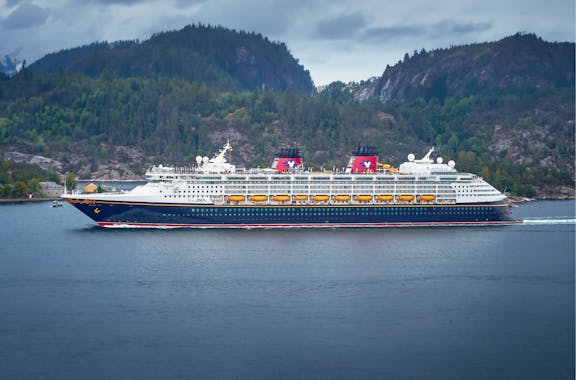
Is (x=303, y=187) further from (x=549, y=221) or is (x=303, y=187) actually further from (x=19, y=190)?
(x=19, y=190)

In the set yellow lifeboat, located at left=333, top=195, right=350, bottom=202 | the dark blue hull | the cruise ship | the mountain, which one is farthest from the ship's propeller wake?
the mountain

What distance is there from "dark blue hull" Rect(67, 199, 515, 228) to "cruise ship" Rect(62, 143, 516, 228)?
0.07m

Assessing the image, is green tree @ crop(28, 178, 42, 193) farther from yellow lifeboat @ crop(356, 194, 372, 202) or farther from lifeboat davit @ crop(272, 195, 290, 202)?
yellow lifeboat @ crop(356, 194, 372, 202)

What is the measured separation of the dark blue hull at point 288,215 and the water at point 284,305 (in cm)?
202

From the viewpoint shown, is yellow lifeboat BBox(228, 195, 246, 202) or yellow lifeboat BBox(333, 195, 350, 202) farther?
yellow lifeboat BBox(333, 195, 350, 202)

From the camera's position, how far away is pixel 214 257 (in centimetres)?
5075

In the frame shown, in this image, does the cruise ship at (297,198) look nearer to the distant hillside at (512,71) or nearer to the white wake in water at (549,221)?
the white wake in water at (549,221)

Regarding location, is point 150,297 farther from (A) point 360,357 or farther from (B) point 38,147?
(B) point 38,147

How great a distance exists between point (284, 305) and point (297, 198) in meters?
25.2

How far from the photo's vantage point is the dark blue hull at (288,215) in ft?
204

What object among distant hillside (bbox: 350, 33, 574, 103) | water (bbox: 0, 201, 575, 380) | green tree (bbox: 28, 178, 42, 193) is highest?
distant hillside (bbox: 350, 33, 574, 103)

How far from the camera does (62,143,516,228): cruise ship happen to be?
6219 centimetres

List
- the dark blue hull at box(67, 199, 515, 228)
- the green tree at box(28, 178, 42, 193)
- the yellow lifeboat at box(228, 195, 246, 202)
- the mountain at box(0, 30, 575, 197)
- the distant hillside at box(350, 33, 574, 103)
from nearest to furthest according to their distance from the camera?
1. the dark blue hull at box(67, 199, 515, 228)
2. the yellow lifeboat at box(228, 195, 246, 202)
3. the green tree at box(28, 178, 42, 193)
4. the mountain at box(0, 30, 575, 197)
5. the distant hillside at box(350, 33, 574, 103)

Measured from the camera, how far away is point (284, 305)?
3994 centimetres
